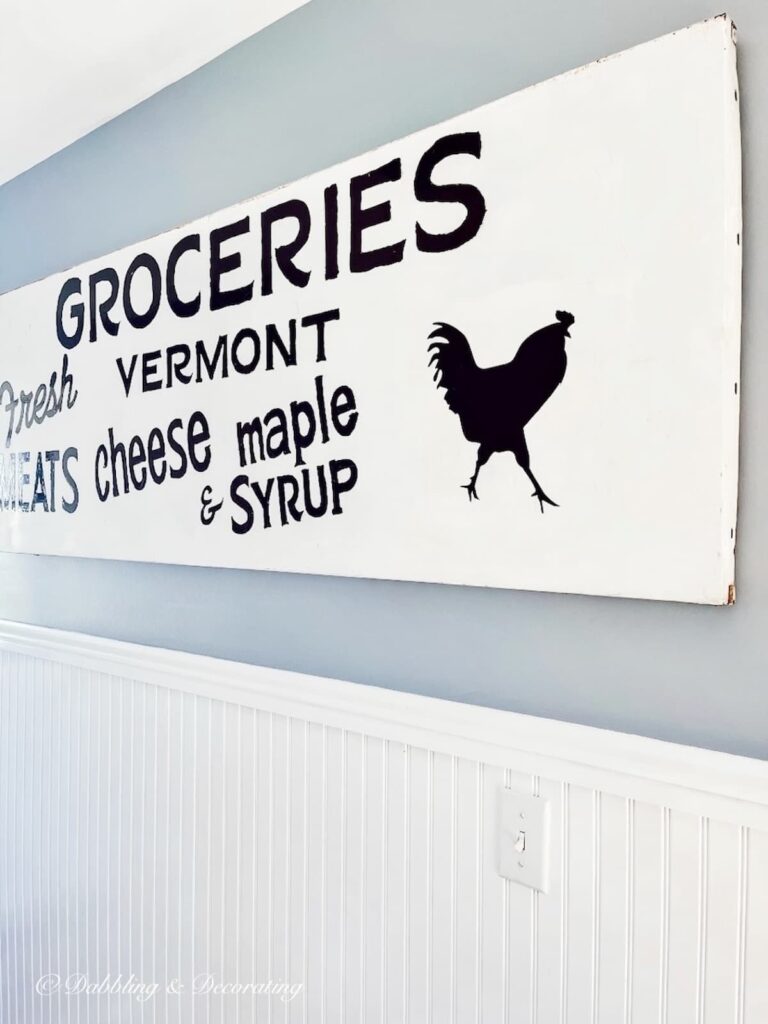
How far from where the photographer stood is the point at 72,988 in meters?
1.72

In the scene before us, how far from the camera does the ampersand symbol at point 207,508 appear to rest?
1438 mm

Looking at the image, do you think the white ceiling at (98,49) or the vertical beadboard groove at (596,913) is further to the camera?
the white ceiling at (98,49)

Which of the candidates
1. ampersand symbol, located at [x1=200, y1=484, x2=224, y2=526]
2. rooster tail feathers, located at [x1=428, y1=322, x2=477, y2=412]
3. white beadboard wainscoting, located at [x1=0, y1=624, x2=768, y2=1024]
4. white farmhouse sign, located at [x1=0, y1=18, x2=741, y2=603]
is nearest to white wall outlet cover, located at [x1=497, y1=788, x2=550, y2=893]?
white beadboard wainscoting, located at [x1=0, y1=624, x2=768, y2=1024]

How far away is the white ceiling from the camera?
4.59ft

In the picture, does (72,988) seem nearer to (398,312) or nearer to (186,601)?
(186,601)

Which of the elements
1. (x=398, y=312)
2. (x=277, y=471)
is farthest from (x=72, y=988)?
(x=398, y=312)

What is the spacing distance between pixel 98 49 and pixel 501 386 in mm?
1043

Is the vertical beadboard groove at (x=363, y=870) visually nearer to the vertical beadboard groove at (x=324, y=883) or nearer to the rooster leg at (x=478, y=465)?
the vertical beadboard groove at (x=324, y=883)

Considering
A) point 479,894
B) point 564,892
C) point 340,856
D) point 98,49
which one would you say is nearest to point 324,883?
point 340,856

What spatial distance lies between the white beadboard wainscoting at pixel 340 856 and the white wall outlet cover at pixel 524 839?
0.04ft

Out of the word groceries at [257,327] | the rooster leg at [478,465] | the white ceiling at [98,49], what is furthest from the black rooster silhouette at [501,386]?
the white ceiling at [98,49]

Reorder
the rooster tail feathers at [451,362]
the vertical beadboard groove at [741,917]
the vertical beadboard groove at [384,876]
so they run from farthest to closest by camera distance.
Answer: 1. the vertical beadboard groove at [384,876]
2. the rooster tail feathers at [451,362]
3. the vertical beadboard groove at [741,917]

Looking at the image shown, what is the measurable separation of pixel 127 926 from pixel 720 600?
1302 mm

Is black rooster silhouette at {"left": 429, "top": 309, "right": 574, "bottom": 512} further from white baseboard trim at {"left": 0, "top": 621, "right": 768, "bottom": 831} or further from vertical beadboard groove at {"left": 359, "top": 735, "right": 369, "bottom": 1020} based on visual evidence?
vertical beadboard groove at {"left": 359, "top": 735, "right": 369, "bottom": 1020}
